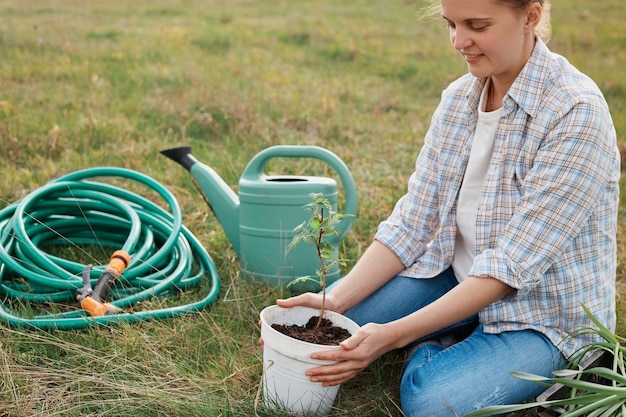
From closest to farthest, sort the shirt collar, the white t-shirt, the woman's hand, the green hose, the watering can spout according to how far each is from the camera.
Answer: the woman's hand → the shirt collar → the white t-shirt → the green hose → the watering can spout

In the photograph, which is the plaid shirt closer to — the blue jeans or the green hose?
the blue jeans

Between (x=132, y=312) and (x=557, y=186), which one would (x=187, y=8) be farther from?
(x=557, y=186)

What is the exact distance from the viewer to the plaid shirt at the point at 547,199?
169cm

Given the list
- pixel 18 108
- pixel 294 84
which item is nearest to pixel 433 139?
pixel 18 108

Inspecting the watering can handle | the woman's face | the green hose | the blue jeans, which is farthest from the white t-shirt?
the green hose

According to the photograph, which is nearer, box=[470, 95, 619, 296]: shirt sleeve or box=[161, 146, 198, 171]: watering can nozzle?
box=[470, 95, 619, 296]: shirt sleeve

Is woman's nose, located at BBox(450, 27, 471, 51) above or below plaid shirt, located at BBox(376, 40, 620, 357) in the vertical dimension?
above

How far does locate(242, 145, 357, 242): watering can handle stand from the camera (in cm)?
256

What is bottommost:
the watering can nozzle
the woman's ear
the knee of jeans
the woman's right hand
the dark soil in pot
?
the knee of jeans

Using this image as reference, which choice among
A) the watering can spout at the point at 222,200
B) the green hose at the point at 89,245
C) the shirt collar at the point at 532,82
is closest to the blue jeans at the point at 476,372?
the shirt collar at the point at 532,82

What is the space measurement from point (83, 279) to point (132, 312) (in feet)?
0.60

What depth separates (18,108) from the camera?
4.46 metres

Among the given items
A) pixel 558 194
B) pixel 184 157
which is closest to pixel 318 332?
pixel 558 194

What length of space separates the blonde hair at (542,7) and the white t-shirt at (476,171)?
178 mm
